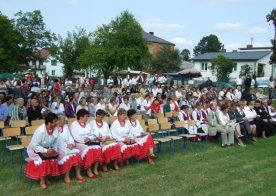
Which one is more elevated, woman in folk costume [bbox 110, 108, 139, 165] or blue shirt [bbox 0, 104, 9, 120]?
blue shirt [bbox 0, 104, 9, 120]

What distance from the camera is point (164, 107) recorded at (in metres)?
12.8

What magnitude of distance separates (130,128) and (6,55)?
36.7 meters

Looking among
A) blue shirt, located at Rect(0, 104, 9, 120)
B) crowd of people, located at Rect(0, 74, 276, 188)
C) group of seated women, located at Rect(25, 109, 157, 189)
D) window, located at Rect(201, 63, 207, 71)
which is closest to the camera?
group of seated women, located at Rect(25, 109, 157, 189)

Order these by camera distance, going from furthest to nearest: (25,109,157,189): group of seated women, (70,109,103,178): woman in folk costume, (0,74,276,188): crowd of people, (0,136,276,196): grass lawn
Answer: (70,109,103,178): woman in folk costume → (0,74,276,188): crowd of people → (25,109,157,189): group of seated women → (0,136,276,196): grass lawn

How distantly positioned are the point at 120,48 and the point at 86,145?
29.1 m

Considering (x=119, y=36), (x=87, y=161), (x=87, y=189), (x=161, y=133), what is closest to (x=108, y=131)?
(x=87, y=161)

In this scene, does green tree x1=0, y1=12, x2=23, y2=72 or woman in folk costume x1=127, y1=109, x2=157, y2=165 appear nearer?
woman in folk costume x1=127, y1=109, x2=157, y2=165

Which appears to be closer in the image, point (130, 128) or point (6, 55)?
point (130, 128)

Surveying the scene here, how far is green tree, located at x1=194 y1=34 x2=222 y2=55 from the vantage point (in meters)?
99.9

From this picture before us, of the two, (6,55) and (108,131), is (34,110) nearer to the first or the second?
(108,131)

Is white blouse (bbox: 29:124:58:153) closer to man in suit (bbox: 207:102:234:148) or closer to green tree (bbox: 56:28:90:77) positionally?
man in suit (bbox: 207:102:234:148)

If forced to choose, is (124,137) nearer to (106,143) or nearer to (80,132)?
(106,143)

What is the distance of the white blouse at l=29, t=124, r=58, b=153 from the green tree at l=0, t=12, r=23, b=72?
121ft

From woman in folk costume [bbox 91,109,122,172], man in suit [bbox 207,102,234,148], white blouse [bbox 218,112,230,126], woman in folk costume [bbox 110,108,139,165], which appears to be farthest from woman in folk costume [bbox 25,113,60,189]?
white blouse [bbox 218,112,230,126]
